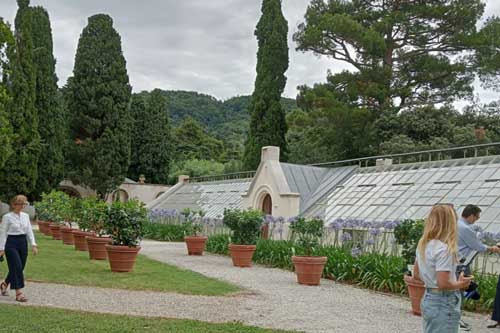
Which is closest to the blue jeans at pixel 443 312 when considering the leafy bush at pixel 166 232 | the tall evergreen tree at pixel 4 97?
the tall evergreen tree at pixel 4 97

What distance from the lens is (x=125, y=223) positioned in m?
10.9

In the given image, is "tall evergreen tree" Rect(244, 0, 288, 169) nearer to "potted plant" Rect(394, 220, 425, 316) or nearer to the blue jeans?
"potted plant" Rect(394, 220, 425, 316)

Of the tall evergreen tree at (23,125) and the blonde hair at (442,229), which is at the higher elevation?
the tall evergreen tree at (23,125)

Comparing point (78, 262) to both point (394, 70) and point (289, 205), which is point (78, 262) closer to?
point (289, 205)

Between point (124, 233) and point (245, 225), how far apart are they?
413 centimetres

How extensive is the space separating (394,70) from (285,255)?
17.2 metres

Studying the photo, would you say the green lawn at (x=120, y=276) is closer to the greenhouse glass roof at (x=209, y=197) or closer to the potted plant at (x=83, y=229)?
the potted plant at (x=83, y=229)

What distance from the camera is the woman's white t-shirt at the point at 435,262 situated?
3570 mm

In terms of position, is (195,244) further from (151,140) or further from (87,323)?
(151,140)

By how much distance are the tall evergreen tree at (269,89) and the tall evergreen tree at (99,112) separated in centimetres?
982

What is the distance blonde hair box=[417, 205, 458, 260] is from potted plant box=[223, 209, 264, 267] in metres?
10.4

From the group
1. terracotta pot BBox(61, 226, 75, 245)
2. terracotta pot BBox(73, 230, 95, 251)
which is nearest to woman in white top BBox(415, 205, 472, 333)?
terracotta pot BBox(73, 230, 95, 251)

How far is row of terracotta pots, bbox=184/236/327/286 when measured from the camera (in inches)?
429

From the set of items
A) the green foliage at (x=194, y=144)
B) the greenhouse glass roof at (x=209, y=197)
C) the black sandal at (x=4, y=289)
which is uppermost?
the green foliage at (x=194, y=144)
